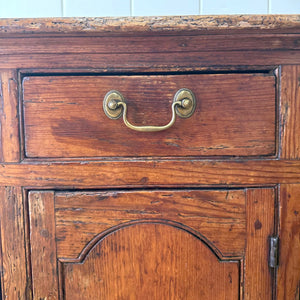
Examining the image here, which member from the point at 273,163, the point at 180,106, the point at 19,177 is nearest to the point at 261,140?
the point at 273,163

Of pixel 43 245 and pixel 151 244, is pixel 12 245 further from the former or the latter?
pixel 151 244

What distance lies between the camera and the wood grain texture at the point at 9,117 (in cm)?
43

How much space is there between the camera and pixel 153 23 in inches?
15.6

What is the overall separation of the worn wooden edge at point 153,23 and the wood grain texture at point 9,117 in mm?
77

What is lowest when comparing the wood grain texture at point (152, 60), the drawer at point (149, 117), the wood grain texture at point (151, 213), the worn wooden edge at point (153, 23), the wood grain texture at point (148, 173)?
the wood grain texture at point (151, 213)

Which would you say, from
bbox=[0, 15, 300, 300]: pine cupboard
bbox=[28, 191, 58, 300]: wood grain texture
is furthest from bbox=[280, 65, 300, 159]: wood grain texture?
bbox=[28, 191, 58, 300]: wood grain texture

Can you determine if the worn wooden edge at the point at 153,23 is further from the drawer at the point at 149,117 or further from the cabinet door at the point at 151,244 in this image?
the cabinet door at the point at 151,244

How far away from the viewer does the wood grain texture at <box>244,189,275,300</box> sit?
1.49 ft

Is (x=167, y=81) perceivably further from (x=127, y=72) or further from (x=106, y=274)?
(x=106, y=274)

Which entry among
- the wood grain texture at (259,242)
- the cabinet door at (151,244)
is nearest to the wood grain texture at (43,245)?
the cabinet door at (151,244)

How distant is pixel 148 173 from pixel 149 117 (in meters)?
0.09

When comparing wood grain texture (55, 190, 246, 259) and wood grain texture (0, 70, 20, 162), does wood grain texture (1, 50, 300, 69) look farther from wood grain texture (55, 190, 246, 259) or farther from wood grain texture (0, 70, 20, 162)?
wood grain texture (55, 190, 246, 259)

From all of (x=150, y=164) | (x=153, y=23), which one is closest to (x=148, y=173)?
(x=150, y=164)

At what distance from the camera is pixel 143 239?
0.46 m
